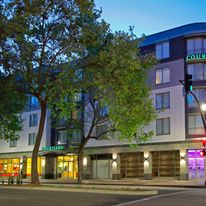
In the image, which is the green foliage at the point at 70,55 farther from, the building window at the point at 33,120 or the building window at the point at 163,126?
the building window at the point at 33,120

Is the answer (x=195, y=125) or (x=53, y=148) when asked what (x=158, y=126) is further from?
(x=53, y=148)

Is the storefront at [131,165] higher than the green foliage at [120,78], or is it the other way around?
the green foliage at [120,78]

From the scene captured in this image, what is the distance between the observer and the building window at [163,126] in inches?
1935

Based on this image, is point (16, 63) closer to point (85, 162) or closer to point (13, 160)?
point (85, 162)

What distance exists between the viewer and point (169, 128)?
48875mm

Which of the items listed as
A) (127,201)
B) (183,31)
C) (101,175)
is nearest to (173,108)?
(183,31)

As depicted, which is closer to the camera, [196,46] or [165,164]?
[196,46]

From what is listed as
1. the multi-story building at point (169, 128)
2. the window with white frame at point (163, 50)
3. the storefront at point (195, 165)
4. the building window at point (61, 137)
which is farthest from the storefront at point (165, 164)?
the building window at point (61, 137)

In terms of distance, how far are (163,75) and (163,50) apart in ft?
9.82

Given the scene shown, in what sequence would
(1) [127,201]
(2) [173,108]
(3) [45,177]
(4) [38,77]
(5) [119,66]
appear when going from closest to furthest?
(1) [127,201] < (5) [119,66] < (4) [38,77] < (2) [173,108] < (3) [45,177]

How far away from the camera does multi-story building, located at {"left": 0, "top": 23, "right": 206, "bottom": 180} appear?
47.0 meters

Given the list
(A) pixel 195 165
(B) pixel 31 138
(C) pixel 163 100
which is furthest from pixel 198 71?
(B) pixel 31 138

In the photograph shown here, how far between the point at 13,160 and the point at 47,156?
1074 centimetres

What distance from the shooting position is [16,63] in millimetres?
28859
